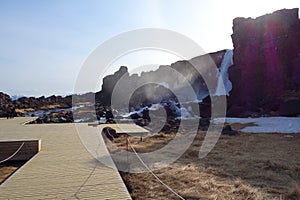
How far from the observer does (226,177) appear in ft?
20.6

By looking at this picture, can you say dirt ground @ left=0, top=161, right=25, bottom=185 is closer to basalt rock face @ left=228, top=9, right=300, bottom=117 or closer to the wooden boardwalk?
the wooden boardwalk

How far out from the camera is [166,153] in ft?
30.5

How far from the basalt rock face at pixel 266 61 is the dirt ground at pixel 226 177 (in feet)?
65.6

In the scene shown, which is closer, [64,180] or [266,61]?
[64,180]

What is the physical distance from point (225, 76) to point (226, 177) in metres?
42.3

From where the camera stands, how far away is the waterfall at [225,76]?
4424 cm

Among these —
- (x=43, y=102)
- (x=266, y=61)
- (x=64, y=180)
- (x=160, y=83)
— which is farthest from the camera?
(x=160, y=83)

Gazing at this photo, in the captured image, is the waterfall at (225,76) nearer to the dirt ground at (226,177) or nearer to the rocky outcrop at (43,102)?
the rocky outcrop at (43,102)

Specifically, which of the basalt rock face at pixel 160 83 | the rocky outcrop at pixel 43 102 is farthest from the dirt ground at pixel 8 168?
the basalt rock face at pixel 160 83

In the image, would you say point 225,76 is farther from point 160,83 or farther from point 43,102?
point 43,102

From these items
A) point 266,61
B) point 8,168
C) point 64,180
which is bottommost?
point 8,168

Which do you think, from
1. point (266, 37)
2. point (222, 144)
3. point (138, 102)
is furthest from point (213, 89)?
point (222, 144)

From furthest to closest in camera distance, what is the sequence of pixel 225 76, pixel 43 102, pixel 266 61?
pixel 225 76, pixel 43 102, pixel 266 61

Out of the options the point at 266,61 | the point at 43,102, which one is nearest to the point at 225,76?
the point at 266,61
